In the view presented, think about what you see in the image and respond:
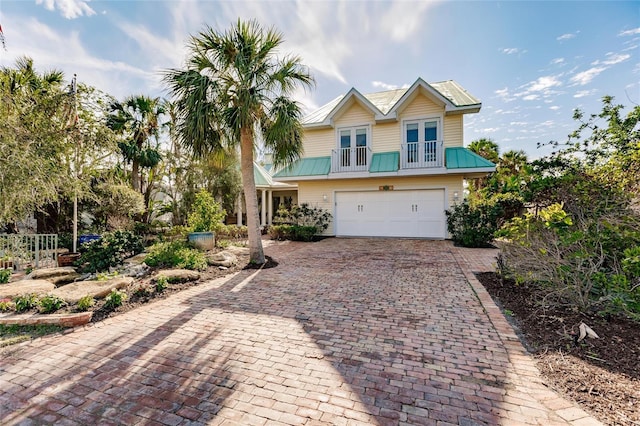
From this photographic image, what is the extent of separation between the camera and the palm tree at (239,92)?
719 centimetres

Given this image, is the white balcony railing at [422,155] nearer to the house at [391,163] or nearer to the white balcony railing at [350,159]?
the house at [391,163]

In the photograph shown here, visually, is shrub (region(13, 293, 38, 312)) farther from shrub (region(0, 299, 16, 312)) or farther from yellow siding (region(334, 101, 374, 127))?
yellow siding (region(334, 101, 374, 127))

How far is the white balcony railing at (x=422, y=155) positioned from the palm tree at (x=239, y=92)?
6.74m

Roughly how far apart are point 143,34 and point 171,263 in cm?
687

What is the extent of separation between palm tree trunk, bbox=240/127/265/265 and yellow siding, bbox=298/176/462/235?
7243mm

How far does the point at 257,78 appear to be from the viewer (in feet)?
24.3

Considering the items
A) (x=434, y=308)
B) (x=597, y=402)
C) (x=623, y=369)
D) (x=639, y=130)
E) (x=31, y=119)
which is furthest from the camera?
(x=639, y=130)

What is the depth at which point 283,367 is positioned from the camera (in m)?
3.02

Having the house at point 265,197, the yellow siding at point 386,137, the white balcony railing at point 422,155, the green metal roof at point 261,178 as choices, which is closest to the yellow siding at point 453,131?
the white balcony railing at point 422,155

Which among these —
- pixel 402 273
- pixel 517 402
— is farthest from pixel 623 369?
pixel 402 273

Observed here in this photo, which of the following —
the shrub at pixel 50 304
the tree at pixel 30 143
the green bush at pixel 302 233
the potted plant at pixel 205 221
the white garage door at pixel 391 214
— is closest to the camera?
the shrub at pixel 50 304

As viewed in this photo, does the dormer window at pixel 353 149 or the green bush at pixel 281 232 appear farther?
the green bush at pixel 281 232

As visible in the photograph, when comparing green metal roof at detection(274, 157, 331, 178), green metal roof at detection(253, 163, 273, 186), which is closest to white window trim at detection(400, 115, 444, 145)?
green metal roof at detection(274, 157, 331, 178)

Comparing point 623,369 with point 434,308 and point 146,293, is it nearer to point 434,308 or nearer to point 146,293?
point 434,308
